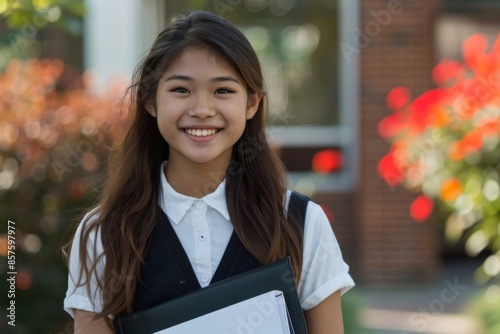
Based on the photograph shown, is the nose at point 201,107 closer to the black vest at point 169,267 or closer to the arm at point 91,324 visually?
the black vest at point 169,267

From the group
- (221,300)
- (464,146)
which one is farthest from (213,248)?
(464,146)

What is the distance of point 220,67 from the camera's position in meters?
2.11

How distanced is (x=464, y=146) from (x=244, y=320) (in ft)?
8.81

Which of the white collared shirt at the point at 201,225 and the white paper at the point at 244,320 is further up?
the white collared shirt at the point at 201,225

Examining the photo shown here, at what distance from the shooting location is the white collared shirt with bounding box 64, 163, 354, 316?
2109 millimetres

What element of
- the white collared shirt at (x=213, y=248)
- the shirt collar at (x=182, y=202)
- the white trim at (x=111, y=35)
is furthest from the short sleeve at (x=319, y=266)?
the white trim at (x=111, y=35)

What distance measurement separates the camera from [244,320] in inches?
77.4

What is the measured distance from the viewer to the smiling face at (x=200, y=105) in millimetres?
2090

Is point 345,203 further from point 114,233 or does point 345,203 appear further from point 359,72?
point 114,233

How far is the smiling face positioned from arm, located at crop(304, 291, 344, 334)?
1.50 feet

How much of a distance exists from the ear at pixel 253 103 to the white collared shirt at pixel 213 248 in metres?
0.23

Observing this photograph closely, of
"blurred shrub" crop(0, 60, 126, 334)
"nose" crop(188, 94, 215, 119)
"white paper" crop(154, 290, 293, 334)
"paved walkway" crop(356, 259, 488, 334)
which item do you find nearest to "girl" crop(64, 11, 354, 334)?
"nose" crop(188, 94, 215, 119)

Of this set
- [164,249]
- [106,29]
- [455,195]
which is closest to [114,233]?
[164,249]

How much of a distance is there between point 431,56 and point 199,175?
5.46 meters
